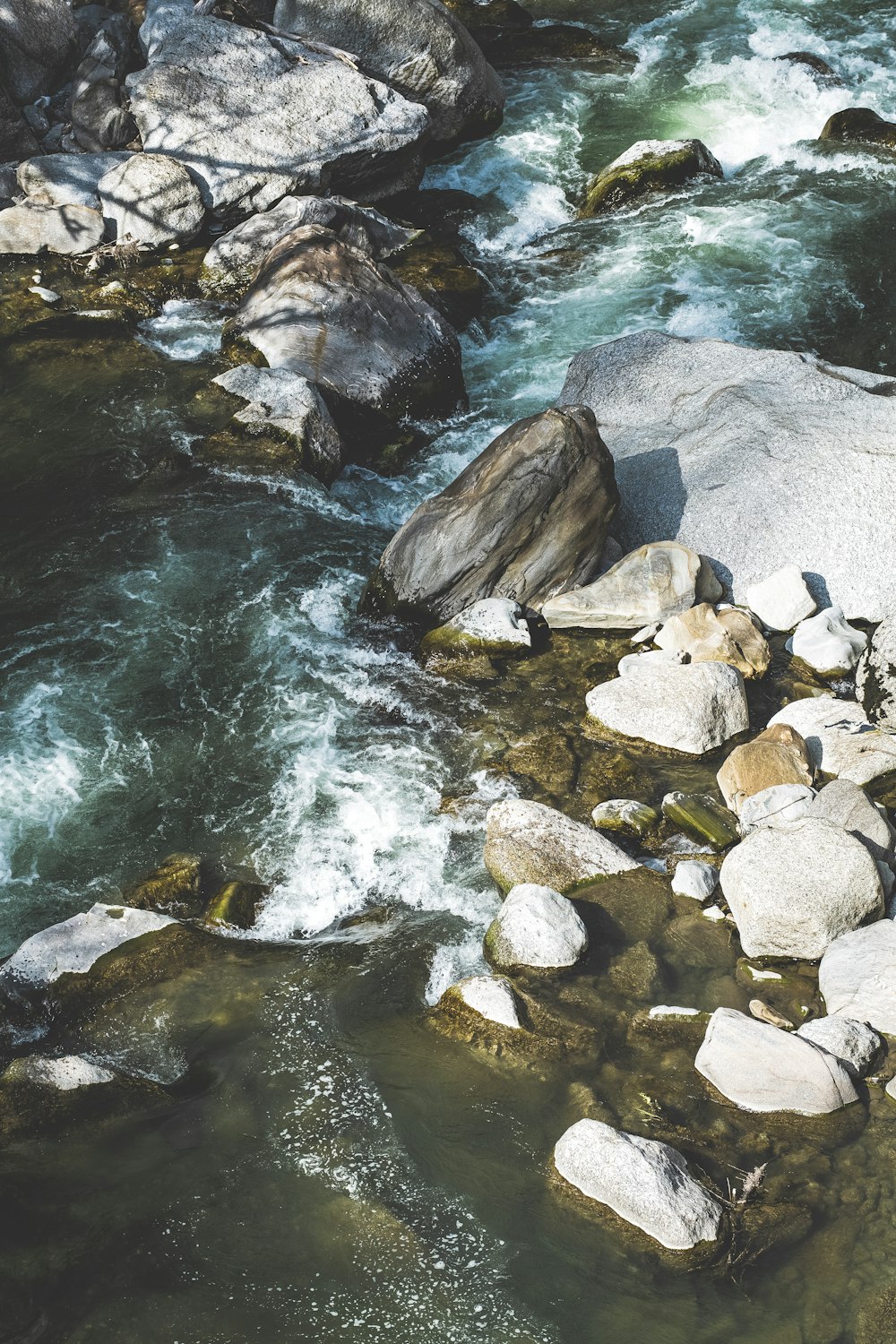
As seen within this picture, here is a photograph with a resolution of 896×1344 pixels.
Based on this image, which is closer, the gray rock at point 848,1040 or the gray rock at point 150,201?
the gray rock at point 848,1040

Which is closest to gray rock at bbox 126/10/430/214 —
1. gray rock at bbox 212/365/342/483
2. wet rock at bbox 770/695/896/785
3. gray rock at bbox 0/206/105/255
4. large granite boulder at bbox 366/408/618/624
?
gray rock at bbox 0/206/105/255

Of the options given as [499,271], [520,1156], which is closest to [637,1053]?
[520,1156]

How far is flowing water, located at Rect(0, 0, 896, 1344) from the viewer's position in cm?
364

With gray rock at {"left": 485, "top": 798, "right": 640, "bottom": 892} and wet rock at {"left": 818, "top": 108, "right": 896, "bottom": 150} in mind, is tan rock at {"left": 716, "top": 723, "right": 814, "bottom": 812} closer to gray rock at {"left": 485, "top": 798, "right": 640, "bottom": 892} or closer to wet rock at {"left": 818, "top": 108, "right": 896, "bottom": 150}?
gray rock at {"left": 485, "top": 798, "right": 640, "bottom": 892}

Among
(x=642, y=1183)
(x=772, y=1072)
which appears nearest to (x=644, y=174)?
(x=772, y=1072)

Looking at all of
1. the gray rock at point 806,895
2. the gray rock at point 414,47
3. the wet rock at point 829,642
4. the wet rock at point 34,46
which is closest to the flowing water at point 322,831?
the gray rock at point 806,895

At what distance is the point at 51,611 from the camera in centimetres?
729

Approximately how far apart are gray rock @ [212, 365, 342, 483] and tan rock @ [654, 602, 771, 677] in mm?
3156

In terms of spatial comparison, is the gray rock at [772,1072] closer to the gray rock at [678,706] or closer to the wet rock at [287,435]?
the gray rock at [678,706]

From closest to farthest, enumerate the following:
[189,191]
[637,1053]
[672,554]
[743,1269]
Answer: [743,1269]
[637,1053]
[672,554]
[189,191]

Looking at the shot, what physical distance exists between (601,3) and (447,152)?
5.69m

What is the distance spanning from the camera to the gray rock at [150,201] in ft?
37.0

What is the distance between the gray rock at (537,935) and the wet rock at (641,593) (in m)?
2.53

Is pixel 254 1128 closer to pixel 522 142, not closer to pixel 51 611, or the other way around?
pixel 51 611
